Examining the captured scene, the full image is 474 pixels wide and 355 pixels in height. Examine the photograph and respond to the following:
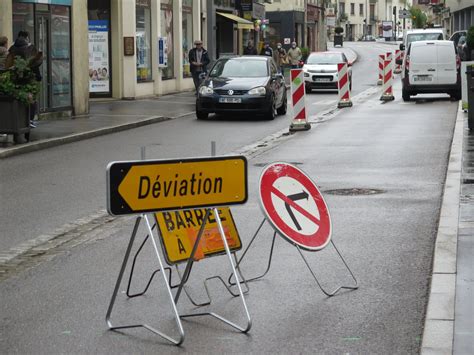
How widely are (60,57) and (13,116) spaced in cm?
691

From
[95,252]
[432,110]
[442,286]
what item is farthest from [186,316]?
[432,110]

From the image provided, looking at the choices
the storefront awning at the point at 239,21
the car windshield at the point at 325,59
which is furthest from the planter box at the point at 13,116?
the storefront awning at the point at 239,21

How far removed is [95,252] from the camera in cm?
938

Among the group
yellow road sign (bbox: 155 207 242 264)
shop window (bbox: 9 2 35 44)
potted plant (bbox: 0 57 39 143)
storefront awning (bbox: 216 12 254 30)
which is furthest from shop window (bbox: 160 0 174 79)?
yellow road sign (bbox: 155 207 242 264)

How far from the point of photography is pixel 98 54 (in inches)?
1345

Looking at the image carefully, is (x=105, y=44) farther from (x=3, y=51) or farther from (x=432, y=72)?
(x=3, y=51)

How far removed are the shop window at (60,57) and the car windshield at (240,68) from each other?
12.2ft

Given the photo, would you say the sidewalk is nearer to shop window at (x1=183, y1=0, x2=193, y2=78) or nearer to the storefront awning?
shop window at (x1=183, y1=0, x2=193, y2=78)

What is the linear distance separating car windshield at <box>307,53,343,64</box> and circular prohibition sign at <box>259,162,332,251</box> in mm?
33831

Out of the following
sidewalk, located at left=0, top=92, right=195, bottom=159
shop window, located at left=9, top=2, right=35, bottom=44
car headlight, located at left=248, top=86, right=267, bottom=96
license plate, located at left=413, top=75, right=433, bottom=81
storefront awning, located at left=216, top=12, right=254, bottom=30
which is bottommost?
sidewalk, located at left=0, top=92, right=195, bottom=159

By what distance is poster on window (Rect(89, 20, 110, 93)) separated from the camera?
1344 inches

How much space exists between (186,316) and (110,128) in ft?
53.7

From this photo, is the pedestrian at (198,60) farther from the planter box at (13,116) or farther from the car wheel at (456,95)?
the planter box at (13,116)

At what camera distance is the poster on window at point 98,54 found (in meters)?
34.1
